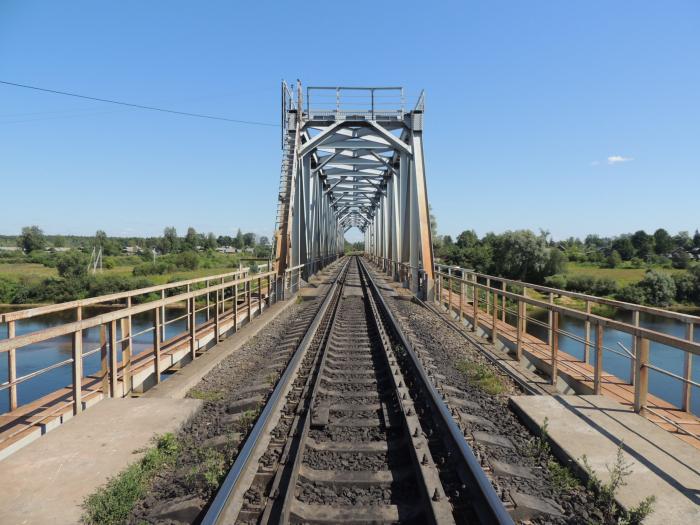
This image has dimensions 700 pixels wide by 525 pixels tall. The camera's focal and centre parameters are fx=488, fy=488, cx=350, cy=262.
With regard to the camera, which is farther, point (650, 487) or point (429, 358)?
point (429, 358)

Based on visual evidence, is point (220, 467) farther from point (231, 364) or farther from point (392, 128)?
point (392, 128)

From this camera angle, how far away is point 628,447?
152 inches

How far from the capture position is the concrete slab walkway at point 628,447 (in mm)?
3070

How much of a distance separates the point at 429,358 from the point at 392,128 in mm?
15274

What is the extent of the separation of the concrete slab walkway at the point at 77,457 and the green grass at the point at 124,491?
0.08m

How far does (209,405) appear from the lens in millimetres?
5301

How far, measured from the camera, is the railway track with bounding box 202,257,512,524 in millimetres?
2971

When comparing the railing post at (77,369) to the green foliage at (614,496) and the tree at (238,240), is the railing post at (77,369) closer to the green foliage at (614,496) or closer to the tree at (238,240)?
the green foliage at (614,496)

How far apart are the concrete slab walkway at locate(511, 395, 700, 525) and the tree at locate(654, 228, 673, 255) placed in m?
120

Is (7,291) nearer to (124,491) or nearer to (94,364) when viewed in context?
(94,364)

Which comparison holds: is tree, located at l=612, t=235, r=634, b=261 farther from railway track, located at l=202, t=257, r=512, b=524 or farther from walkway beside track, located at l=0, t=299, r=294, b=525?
walkway beside track, located at l=0, t=299, r=294, b=525

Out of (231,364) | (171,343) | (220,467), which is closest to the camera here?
(220,467)

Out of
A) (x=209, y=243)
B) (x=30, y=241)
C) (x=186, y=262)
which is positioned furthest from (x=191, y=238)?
(x=186, y=262)

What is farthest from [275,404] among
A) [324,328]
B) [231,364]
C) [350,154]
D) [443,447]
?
[350,154]
